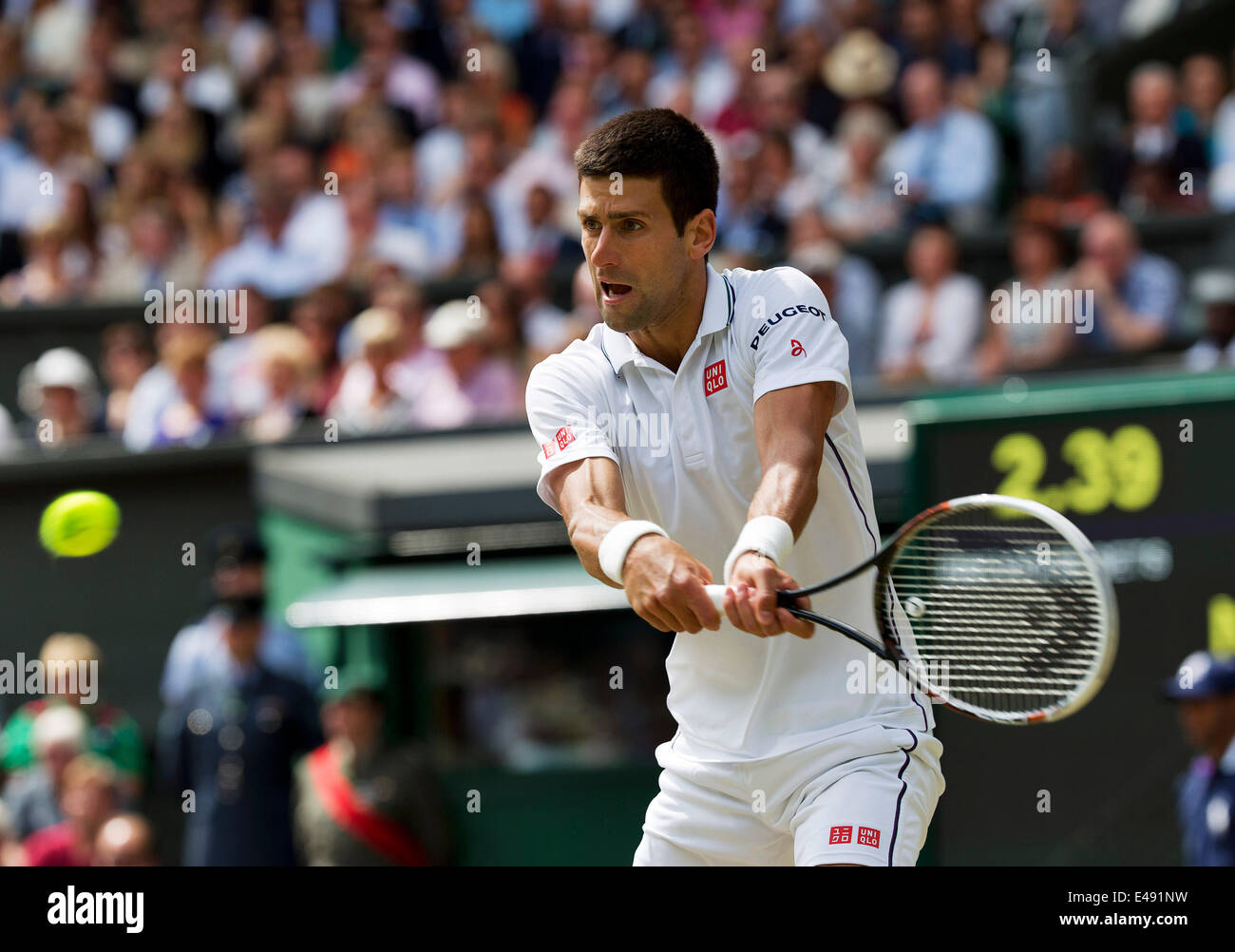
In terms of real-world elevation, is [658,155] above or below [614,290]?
above

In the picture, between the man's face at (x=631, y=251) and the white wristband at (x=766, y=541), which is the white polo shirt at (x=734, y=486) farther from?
the white wristband at (x=766, y=541)

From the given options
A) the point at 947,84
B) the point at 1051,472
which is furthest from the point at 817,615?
the point at 947,84

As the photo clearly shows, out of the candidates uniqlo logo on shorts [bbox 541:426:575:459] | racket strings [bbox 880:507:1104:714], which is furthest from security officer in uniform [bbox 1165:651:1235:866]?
uniqlo logo on shorts [bbox 541:426:575:459]

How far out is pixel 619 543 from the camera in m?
3.50

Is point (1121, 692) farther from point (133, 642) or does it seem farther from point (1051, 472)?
point (133, 642)

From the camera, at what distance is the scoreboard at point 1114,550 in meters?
6.62

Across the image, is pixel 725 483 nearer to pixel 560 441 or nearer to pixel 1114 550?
pixel 560 441

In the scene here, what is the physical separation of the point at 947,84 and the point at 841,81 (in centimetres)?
52

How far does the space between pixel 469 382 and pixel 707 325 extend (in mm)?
4375

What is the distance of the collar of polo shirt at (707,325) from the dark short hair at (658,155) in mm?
163

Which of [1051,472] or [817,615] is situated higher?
[1051,472]

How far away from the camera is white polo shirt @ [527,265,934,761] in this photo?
3.81 meters

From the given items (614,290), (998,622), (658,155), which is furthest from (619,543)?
(998,622)
